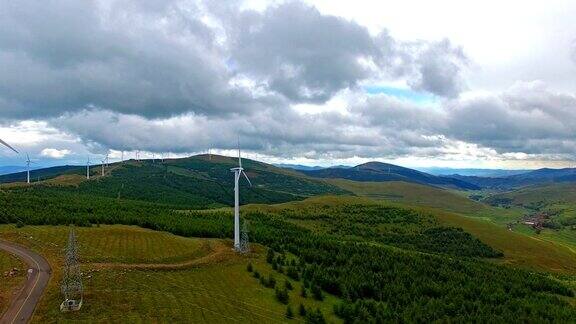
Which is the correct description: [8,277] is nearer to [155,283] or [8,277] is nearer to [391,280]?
[155,283]

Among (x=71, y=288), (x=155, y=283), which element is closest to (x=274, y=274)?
(x=155, y=283)

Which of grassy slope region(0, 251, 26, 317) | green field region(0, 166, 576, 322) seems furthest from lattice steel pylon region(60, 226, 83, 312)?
grassy slope region(0, 251, 26, 317)

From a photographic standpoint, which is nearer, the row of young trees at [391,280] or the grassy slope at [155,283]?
the grassy slope at [155,283]

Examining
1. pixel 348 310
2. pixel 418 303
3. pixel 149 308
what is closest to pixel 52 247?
pixel 149 308

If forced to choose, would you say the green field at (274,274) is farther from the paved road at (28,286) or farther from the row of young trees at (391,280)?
the paved road at (28,286)

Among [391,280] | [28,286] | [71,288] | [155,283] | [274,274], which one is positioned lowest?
[391,280]

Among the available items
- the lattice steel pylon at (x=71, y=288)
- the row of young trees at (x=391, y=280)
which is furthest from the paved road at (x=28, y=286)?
the row of young trees at (x=391, y=280)
